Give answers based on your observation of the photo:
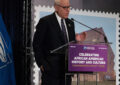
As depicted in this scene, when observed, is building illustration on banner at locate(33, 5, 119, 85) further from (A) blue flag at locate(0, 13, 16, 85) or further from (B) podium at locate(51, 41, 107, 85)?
(A) blue flag at locate(0, 13, 16, 85)

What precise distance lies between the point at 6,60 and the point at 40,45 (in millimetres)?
635

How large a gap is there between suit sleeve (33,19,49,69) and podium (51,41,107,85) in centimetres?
41

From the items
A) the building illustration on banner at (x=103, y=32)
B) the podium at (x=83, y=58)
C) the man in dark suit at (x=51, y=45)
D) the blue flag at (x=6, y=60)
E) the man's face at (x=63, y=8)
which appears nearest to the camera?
the podium at (x=83, y=58)

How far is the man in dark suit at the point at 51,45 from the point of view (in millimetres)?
3650

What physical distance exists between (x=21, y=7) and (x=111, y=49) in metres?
1.61

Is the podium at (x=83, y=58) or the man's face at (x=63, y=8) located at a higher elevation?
the man's face at (x=63, y=8)

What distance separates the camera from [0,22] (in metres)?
3.98

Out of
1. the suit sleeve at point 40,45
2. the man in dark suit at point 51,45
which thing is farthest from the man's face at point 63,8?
the suit sleeve at point 40,45

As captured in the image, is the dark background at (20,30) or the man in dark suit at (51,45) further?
the dark background at (20,30)

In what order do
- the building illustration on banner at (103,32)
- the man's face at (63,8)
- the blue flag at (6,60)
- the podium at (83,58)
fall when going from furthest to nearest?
the building illustration on banner at (103,32) < the blue flag at (6,60) < the man's face at (63,8) < the podium at (83,58)

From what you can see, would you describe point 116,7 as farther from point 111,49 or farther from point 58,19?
point 58,19

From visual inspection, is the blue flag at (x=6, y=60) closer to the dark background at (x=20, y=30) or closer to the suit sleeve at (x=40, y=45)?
the dark background at (x=20, y=30)

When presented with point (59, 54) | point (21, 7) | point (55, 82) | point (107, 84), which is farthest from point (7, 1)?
point (107, 84)

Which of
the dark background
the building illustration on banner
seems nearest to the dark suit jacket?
the dark background
